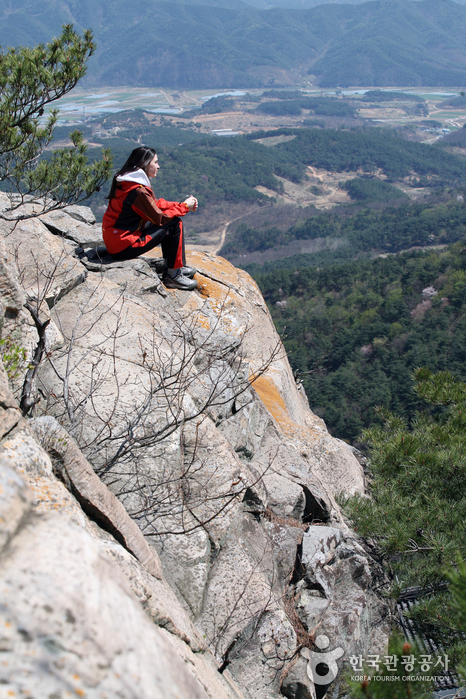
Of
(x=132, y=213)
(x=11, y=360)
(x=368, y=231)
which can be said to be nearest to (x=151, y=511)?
(x=11, y=360)

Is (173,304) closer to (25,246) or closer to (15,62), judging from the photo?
(25,246)

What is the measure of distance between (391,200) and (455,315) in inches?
2933

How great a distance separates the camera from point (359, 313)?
137 ft

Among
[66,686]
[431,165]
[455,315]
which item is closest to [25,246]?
[66,686]

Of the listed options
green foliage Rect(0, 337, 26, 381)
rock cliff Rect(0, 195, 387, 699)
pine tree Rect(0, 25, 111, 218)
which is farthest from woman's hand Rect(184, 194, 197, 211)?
green foliage Rect(0, 337, 26, 381)

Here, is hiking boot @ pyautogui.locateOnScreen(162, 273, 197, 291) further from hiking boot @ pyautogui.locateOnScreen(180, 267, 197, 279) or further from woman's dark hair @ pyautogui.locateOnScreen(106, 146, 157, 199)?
woman's dark hair @ pyautogui.locateOnScreen(106, 146, 157, 199)

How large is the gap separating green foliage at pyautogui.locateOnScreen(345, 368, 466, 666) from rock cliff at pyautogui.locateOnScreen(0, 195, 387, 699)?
343 mm

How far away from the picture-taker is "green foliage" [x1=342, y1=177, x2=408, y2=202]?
4230 inches

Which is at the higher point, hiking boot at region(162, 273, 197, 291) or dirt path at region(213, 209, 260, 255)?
hiking boot at region(162, 273, 197, 291)

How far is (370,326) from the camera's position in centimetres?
3869

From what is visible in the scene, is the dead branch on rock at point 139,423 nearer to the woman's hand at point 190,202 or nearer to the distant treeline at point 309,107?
the woman's hand at point 190,202

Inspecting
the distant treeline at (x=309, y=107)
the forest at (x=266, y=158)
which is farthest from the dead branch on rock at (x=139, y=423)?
the distant treeline at (x=309, y=107)

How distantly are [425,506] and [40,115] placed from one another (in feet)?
19.6

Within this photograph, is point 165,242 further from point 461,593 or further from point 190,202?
point 461,593
